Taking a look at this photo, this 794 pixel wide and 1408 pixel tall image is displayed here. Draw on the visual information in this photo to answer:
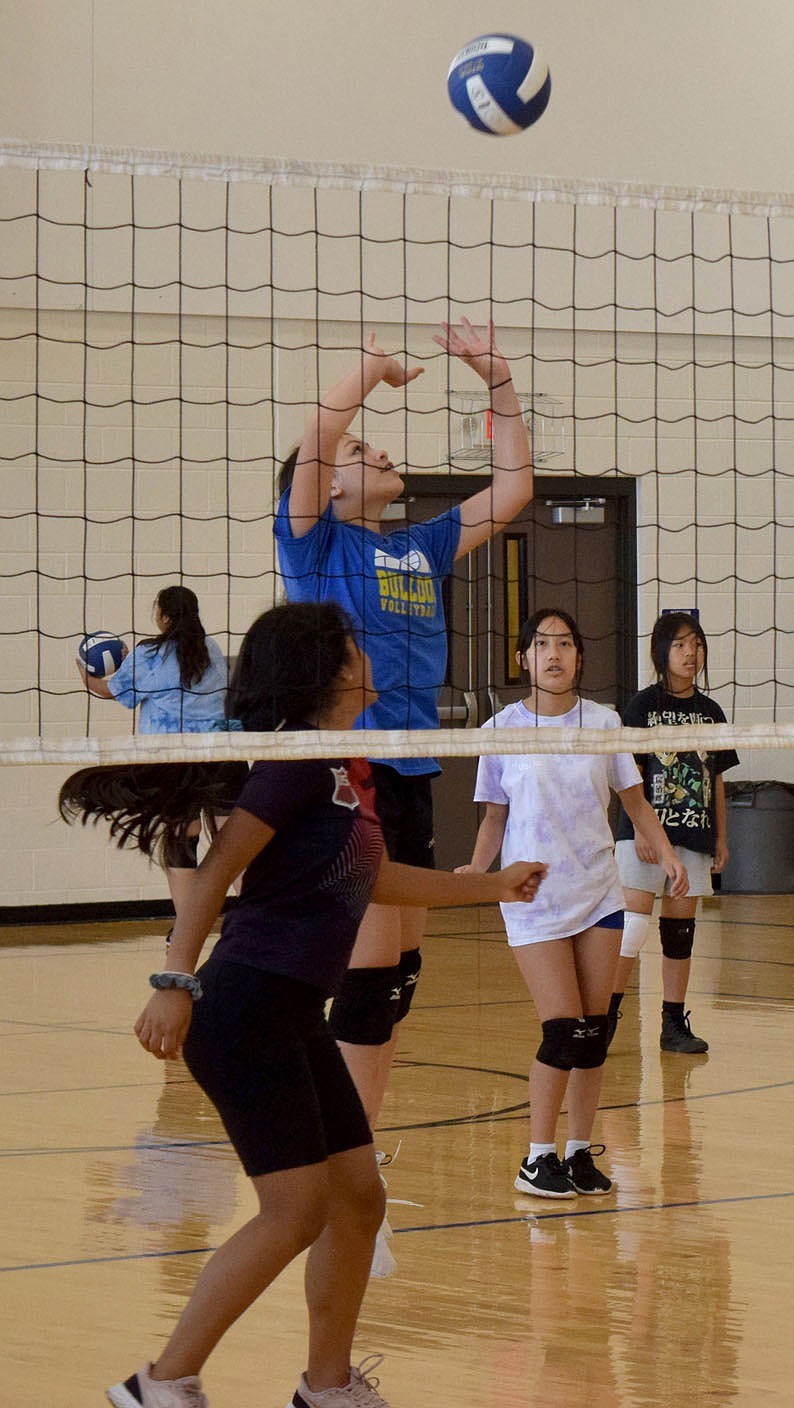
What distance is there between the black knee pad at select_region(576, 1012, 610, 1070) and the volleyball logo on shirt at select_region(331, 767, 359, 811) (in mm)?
1587

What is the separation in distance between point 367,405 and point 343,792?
302 inches

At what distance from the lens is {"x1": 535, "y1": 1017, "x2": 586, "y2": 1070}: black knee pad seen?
4.11 m

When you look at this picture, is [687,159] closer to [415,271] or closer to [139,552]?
[415,271]

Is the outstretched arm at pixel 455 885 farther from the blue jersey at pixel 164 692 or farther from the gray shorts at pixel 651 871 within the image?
the blue jersey at pixel 164 692

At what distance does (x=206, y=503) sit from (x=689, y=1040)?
499 cm

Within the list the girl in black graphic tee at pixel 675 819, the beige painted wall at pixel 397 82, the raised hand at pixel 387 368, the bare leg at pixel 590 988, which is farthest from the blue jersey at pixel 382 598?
the beige painted wall at pixel 397 82

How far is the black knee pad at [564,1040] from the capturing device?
4.11 meters

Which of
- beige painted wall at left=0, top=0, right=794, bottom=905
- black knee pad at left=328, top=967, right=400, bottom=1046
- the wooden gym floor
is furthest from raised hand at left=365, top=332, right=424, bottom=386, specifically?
beige painted wall at left=0, top=0, right=794, bottom=905

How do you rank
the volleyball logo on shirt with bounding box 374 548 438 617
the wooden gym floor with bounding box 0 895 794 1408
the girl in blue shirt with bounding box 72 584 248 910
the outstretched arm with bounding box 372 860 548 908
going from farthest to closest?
the girl in blue shirt with bounding box 72 584 248 910
the volleyball logo on shirt with bounding box 374 548 438 617
the wooden gym floor with bounding box 0 895 794 1408
the outstretched arm with bounding box 372 860 548 908

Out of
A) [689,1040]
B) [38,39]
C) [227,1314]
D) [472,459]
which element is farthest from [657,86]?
[227,1314]

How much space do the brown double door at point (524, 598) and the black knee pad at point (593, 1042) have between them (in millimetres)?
6154

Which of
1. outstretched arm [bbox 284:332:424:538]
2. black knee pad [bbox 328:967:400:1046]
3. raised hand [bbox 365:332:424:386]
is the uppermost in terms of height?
raised hand [bbox 365:332:424:386]

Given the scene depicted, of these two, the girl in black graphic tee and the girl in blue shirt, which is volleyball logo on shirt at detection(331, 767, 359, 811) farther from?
the girl in black graphic tee

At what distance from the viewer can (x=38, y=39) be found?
30.9 ft
